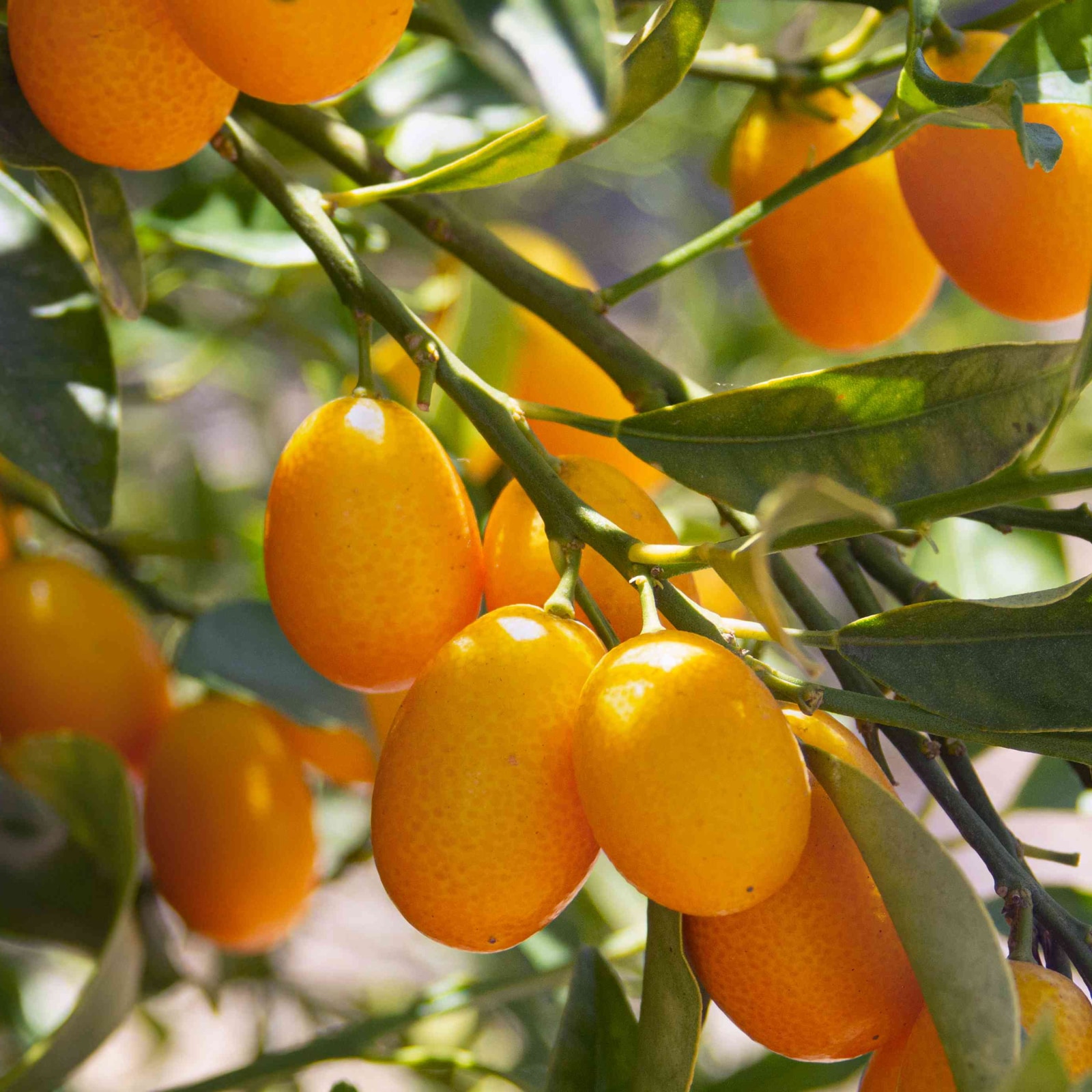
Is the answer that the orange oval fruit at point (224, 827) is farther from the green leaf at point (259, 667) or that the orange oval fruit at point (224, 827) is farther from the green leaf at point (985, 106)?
the green leaf at point (985, 106)

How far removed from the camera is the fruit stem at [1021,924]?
381 millimetres

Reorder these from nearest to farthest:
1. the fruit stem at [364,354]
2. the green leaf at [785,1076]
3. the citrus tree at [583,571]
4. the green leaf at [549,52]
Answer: the green leaf at [549,52] → the citrus tree at [583,571] → the fruit stem at [364,354] → the green leaf at [785,1076]

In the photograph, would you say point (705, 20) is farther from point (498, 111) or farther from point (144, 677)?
point (144, 677)

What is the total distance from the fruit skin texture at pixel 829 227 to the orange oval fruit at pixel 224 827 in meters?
0.41

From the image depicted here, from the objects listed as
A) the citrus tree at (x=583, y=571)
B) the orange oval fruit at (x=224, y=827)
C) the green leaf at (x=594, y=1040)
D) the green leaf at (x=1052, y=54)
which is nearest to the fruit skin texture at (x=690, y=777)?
the citrus tree at (x=583, y=571)

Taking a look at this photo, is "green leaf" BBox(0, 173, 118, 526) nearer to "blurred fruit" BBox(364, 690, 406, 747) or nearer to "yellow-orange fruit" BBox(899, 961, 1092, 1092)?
"blurred fruit" BBox(364, 690, 406, 747)

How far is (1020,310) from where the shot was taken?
0.54 meters

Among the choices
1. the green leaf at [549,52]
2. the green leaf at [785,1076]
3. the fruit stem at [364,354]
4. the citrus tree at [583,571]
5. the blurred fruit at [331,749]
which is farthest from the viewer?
→ the blurred fruit at [331,749]

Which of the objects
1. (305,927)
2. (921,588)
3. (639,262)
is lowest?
(305,927)

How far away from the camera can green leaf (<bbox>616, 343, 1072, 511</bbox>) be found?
0.36 m

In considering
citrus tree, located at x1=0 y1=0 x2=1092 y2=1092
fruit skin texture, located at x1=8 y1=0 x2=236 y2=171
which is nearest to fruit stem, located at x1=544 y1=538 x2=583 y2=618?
citrus tree, located at x1=0 y1=0 x2=1092 y2=1092

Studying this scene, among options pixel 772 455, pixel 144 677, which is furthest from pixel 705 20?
pixel 144 677

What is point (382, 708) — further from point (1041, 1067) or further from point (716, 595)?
point (1041, 1067)

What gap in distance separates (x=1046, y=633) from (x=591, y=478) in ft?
0.55
